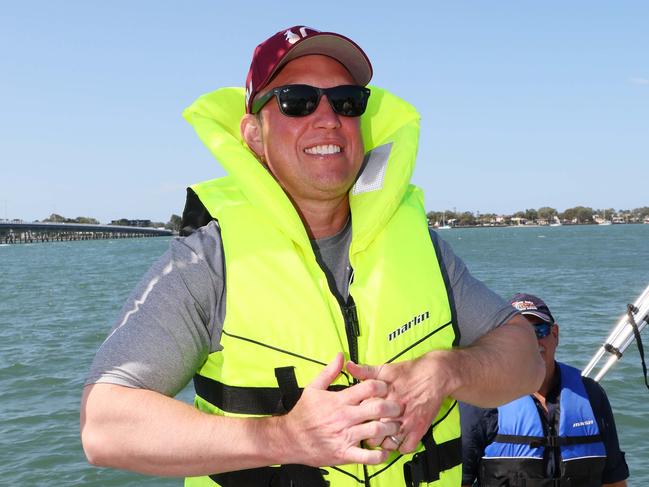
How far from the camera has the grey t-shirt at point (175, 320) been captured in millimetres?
1810

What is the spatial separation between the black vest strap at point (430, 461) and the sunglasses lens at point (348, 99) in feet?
3.71

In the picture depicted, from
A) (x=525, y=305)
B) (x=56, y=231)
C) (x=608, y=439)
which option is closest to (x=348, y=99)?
(x=525, y=305)

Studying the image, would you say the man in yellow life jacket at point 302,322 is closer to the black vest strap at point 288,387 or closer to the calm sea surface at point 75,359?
the black vest strap at point 288,387

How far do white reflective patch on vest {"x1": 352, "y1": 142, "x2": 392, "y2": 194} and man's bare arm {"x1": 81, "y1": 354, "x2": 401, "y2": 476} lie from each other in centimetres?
96

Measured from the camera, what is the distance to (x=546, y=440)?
14.7 feet

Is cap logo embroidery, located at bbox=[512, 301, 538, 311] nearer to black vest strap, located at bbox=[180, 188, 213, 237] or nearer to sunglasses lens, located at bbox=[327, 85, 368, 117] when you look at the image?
sunglasses lens, located at bbox=[327, 85, 368, 117]

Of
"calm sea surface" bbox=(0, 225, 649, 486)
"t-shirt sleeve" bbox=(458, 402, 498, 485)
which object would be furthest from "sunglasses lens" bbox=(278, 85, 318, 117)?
"calm sea surface" bbox=(0, 225, 649, 486)

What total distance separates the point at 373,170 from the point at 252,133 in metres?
0.49

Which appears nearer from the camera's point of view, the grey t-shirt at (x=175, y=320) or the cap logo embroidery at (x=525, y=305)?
the grey t-shirt at (x=175, y=320)

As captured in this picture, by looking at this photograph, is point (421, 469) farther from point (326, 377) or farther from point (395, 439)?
point (326, 377)

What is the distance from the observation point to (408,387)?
1889 mm

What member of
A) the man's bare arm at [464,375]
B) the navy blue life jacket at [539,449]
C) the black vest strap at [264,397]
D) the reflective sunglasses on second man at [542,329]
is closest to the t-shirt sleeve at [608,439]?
the navy blue life jacket at [539,449]

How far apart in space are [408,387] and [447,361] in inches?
7.6

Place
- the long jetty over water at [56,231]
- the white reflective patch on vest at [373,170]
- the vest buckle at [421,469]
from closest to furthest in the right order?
the vest buckle at [421,469] → the white reflective patch on vest at [373,170] → the long jetty over water at [56,231]
